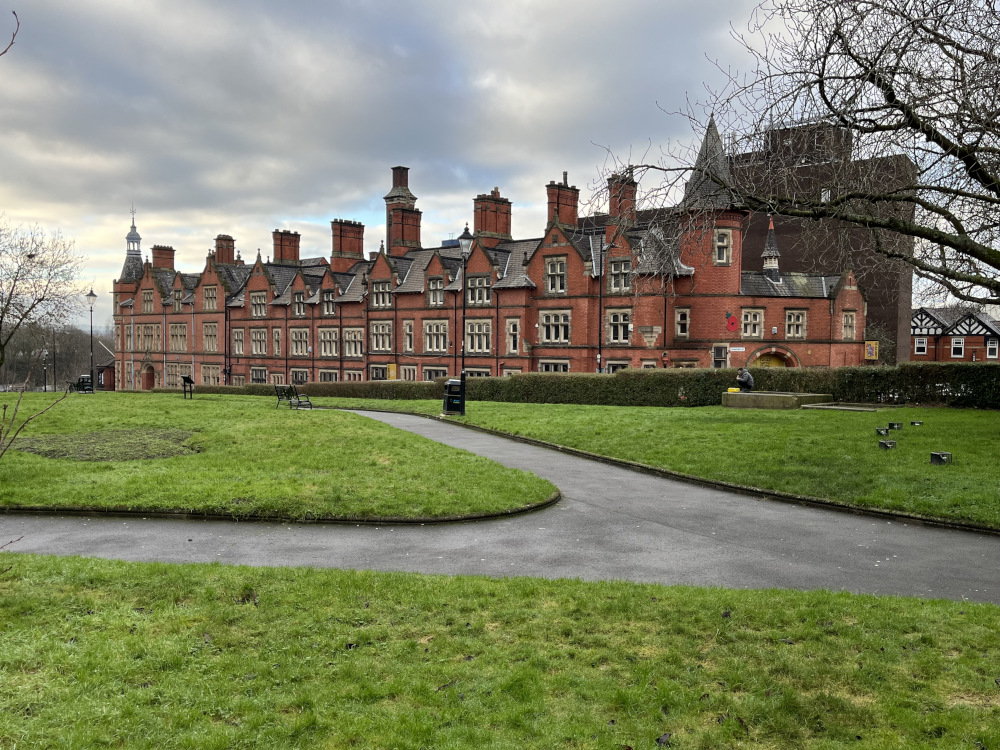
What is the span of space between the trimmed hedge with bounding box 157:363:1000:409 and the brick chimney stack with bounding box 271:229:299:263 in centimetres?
3871

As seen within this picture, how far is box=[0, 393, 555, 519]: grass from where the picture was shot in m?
12.1

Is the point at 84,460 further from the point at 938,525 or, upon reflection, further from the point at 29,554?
the point at 938,525

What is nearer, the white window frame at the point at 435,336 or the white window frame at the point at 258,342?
the white window frame at the point at 435,336

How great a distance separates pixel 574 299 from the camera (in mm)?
44375

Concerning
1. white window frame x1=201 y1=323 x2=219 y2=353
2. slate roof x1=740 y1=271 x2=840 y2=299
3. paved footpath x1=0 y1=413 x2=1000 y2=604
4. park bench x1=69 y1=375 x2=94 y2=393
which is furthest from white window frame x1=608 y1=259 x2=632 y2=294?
white window frame x1=201 y1=323 x2=219 y2=353

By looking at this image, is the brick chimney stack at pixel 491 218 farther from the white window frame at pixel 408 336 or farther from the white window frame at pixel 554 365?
the white window frame at pixel 554 365

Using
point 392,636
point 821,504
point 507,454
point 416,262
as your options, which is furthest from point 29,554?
point 416,262

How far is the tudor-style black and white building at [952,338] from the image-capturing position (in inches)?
3024

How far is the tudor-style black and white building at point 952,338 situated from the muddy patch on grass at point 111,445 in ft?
251

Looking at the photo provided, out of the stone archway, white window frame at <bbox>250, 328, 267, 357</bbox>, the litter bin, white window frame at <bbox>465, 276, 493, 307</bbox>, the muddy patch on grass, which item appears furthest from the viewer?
white window frame at <bbox>250, 328, 267, 357</bbox>

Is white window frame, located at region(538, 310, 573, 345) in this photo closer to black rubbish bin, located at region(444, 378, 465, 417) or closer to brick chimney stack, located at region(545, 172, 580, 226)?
brick chimney stack, located at region(545, 172, 580, 226)

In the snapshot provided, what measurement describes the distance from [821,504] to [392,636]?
8.99 m

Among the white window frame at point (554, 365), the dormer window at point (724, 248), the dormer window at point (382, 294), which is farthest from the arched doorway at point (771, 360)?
the dormer window at point (382, 294)

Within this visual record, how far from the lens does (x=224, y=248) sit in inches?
A: 2869
